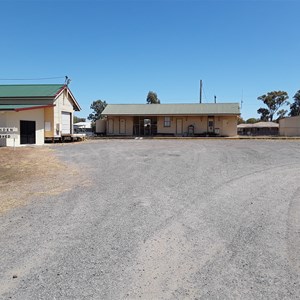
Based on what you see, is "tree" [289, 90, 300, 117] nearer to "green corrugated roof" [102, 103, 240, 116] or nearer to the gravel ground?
"green corrugated roof" [102, 103, 240, 116]

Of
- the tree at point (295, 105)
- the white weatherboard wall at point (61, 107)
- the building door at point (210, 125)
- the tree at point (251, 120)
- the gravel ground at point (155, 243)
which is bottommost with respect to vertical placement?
the gravel ground at point (155, 243)

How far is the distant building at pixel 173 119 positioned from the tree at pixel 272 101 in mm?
51625

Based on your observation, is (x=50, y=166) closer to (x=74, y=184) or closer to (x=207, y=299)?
(x=74, y=184)

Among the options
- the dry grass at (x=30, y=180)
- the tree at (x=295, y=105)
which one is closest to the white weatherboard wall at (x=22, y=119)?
the dry grass at (x=30, y=180)

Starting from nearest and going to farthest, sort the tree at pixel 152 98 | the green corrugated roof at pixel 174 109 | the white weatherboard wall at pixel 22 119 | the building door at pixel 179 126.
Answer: the white weatherboard wall at pixel 22 119 → the green corrugated roof at pixel 174 109 → the building door at pixel 179 126 → the tree at pixel 152 98

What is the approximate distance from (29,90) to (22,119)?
23.2ft

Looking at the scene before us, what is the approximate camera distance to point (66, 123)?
98.7 ft

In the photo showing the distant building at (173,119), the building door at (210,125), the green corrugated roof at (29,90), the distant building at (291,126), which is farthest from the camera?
the distant building at (291,126)

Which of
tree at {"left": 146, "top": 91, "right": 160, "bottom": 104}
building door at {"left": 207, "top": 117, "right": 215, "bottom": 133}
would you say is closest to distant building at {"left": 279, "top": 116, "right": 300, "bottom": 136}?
building door at {"left": 207, "top": 117, "right": 215, "bottom": 133}

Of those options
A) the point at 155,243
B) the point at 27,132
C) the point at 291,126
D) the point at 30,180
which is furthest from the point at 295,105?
the point at 155,243

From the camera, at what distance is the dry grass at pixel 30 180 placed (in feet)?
23.1

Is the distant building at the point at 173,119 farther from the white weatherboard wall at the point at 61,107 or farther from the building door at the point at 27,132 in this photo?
the building door at the point at 27,132

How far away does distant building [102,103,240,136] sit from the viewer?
118 ft

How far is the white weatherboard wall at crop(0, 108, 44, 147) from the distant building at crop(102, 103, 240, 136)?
12881mm
